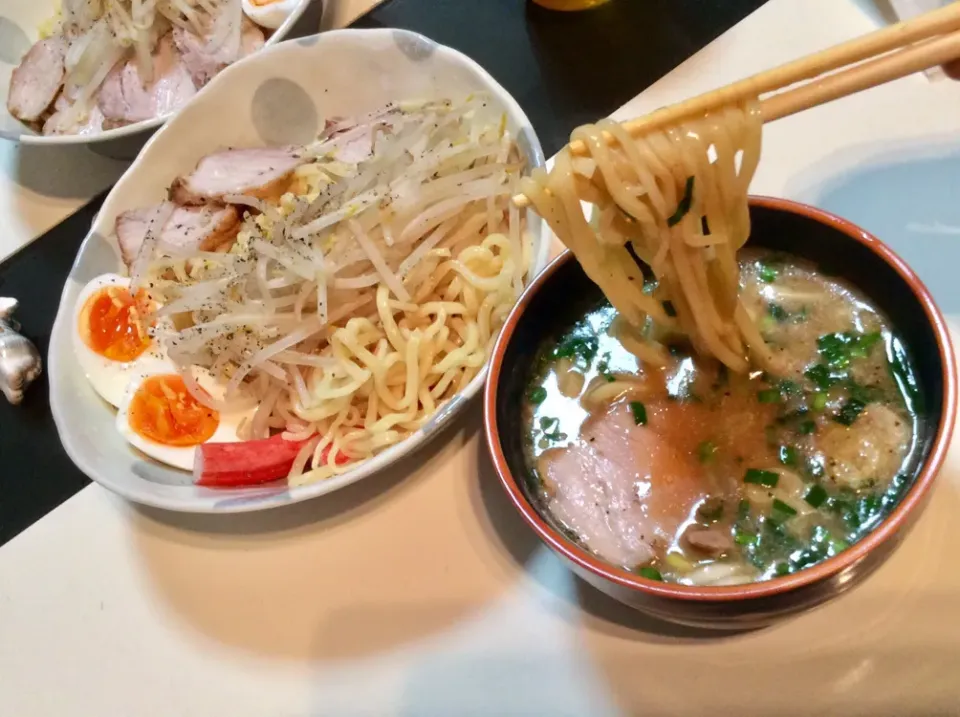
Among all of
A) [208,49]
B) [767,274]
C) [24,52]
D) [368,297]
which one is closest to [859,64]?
[767,274]

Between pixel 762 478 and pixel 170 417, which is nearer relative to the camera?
pixel 762 478

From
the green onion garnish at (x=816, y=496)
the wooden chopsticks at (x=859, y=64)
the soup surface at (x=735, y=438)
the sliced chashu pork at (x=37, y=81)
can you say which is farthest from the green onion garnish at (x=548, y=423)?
the sliced chashu pork at (x=37, y=81)

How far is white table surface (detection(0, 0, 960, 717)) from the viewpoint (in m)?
1.17

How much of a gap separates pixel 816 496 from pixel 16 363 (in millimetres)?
1595

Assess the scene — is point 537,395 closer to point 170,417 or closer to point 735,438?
point 735,438

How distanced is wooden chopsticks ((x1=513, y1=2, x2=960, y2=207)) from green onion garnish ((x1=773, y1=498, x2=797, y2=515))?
535mm

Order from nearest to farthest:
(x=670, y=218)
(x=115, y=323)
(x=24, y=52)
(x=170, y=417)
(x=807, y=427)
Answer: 1. (x=670, y=218)
2. (x=807, y=427)
3. (x=170, y=417)
4. (x=115, y=323)
5. (x=24, y=52)

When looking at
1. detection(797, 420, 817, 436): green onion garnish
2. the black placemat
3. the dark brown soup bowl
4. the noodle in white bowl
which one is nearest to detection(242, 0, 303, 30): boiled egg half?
the black placemat

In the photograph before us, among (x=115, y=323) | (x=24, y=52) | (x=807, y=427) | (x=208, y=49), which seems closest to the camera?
(x=807, y=427)

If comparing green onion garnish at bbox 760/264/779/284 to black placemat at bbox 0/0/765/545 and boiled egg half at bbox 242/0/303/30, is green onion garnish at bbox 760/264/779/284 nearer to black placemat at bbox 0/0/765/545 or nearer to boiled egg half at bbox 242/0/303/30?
black placemat at bbox 0/0/765/545

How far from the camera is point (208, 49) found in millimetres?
2049

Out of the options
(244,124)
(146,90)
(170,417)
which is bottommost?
(170,417)

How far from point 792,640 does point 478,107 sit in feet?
3.82

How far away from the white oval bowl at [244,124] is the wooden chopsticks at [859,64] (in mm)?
537
